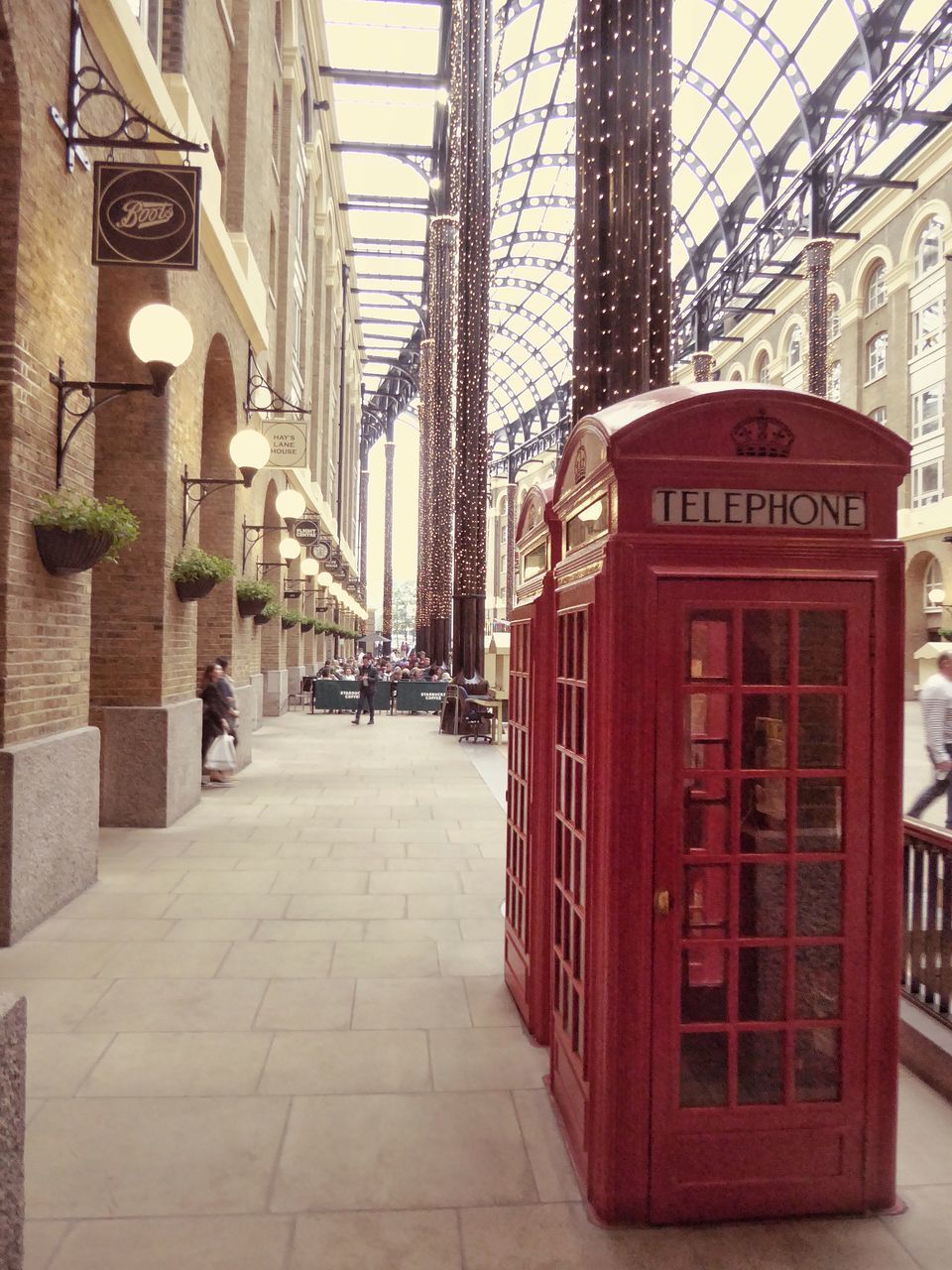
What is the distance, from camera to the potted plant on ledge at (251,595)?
1193 cm

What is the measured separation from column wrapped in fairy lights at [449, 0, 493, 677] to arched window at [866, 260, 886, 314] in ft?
58.7

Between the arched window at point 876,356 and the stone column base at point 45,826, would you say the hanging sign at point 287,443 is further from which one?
the arched window at point 876,356

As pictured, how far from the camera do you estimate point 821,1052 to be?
2.78m

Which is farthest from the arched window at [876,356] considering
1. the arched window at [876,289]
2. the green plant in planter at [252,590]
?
the green plant in planter at [252,590]

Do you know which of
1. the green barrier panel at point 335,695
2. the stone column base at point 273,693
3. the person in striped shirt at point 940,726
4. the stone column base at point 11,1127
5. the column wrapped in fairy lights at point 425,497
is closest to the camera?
the stone column base at point 11,1127

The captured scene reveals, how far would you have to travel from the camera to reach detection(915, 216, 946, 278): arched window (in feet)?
84.5

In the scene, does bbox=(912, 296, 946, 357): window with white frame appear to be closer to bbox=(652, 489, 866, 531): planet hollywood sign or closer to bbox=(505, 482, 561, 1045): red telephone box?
bbox=(505, 482, 561, 1045): red telephone box

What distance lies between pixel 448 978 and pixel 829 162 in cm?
2404

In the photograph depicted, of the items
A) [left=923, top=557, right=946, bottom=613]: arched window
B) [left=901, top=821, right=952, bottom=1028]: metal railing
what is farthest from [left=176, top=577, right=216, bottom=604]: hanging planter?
[left=923, top=557, right=946, bottom=613]: arched window

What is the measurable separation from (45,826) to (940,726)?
21.5ft

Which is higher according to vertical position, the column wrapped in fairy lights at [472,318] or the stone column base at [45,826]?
the column wrapped in fairy lights at [472,318]

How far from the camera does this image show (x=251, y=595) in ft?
39.3

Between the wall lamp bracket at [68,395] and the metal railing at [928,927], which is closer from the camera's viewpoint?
the metal railing at [928,927]

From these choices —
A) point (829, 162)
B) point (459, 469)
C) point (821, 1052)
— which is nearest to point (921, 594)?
point (829, 162)
